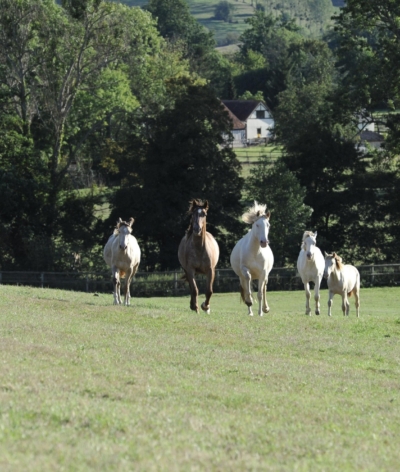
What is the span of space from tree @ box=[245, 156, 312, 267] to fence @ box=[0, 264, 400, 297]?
2.84m

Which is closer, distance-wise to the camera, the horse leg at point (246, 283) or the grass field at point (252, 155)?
the horse leg at point (246, 283)

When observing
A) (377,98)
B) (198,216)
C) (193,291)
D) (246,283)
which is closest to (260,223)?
(198,216)

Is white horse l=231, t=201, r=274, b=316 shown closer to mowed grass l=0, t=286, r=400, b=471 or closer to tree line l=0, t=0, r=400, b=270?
mowed grass l=0, t=286, r=400, b=471

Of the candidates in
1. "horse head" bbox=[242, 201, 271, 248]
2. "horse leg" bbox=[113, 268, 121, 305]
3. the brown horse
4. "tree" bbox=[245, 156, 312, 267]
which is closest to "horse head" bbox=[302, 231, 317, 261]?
"horse head" bbox=[242, 201, 271, 248]

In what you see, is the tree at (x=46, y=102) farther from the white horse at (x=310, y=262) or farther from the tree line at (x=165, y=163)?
the white horse at (x=310, y=262)

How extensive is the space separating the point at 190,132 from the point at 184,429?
44428 millimetres

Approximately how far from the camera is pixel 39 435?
8859mm

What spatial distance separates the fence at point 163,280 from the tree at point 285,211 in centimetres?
284

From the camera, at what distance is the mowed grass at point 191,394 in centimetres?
873

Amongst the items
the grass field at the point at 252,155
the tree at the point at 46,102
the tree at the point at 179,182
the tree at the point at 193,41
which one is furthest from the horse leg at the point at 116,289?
the tree at the point at 193,41

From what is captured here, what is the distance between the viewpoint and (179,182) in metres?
53.5

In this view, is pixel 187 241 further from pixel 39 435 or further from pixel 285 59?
pixel 285 59

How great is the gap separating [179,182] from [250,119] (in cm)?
8150

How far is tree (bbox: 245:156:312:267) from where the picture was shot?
5347 centimetres
